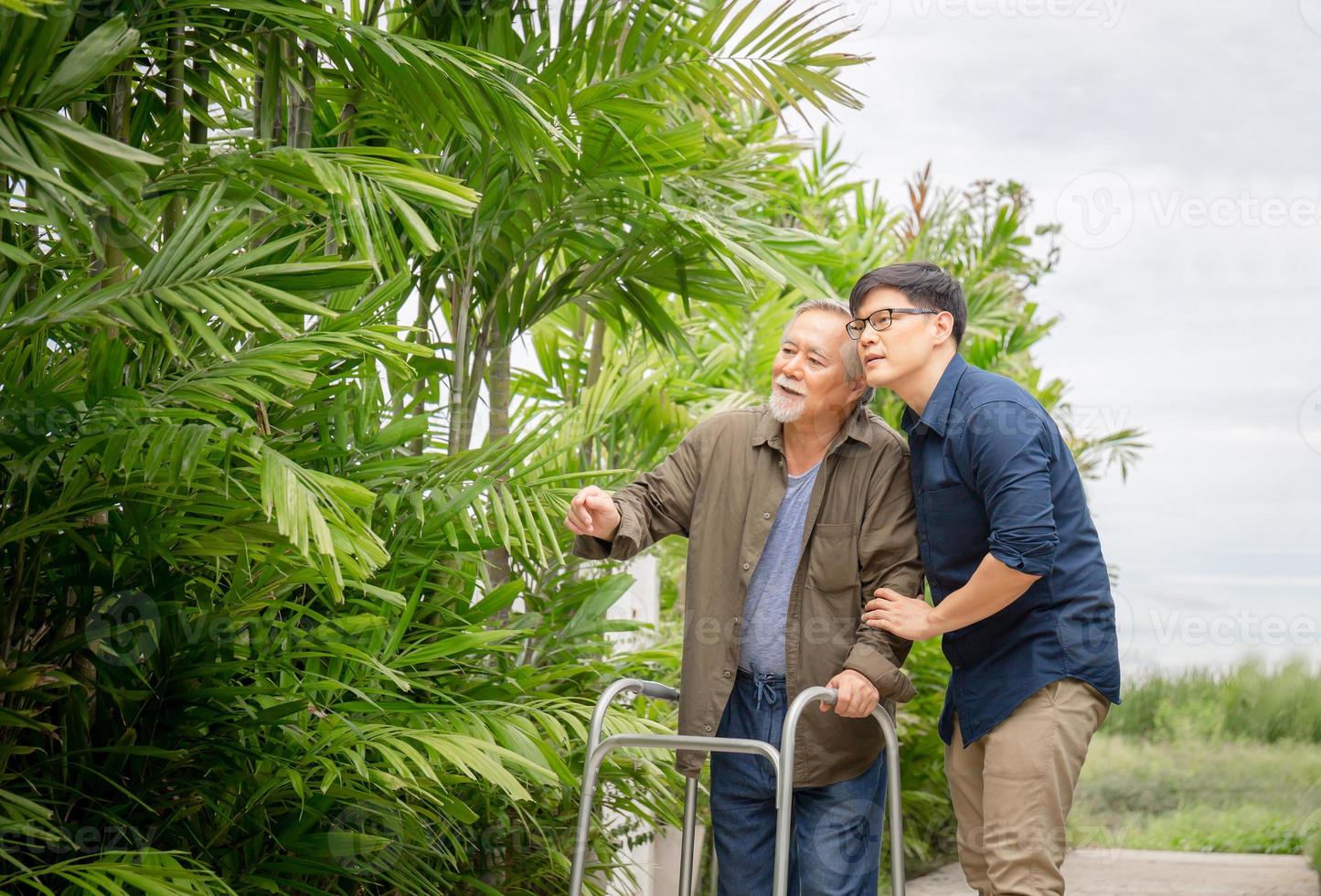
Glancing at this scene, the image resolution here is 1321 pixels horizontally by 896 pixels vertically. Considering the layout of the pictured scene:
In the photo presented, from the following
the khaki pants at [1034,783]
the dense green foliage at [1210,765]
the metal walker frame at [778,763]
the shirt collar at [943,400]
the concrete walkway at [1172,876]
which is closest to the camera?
the metal walker frame at [778,763]

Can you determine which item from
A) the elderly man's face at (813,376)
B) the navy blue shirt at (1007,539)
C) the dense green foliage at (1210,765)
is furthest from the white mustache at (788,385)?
the dense green foliage at (1210,765)

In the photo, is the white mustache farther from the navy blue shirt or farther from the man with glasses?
the navy blue shirt

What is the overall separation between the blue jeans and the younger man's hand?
0.18m

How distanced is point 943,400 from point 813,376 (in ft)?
0.85

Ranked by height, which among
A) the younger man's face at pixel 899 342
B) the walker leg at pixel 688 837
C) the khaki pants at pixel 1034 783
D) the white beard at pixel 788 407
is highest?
the younger man's face at pixel 899 342

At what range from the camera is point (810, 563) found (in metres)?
2.12

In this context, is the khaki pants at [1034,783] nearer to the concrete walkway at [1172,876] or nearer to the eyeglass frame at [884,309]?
the eyeglass frame at [884,309]

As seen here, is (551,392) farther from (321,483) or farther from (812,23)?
(321,483)

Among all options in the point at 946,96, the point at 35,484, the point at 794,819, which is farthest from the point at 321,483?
the point at 946,96

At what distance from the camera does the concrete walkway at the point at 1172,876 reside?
4.75m

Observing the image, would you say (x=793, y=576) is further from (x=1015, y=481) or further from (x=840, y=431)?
(x=1015, y=481)

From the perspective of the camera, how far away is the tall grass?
18.8 feet

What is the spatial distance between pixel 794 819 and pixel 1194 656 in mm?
4572

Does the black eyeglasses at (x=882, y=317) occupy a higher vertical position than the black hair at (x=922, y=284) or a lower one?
lower
